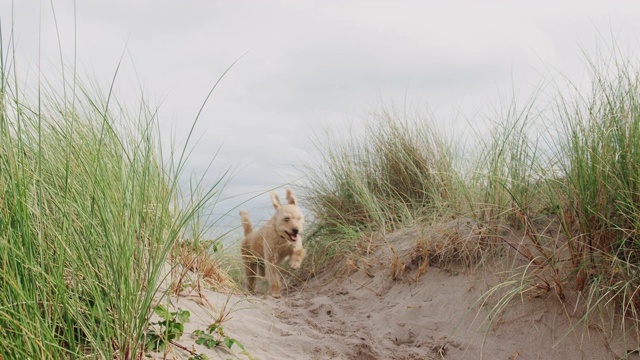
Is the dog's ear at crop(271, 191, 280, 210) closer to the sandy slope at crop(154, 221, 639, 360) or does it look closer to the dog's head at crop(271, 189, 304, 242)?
the dog's head at crop(271, 189, 304, 242)

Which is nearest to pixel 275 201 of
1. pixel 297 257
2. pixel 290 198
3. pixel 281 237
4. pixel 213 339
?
pixel 290 198

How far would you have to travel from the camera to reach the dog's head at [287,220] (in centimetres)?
628

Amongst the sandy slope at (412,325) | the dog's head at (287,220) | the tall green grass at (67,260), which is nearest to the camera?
the tall green grass at (67,260)

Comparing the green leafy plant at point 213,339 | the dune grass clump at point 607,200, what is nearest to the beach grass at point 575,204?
the dune grass clump at point 607,200

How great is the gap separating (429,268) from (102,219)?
321 cm

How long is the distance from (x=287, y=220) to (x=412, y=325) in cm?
218

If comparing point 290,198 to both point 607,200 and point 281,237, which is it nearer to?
point 281,237

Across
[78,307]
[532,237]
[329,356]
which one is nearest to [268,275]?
[329,356]

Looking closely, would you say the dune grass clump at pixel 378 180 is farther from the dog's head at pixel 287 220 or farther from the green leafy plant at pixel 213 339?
the green leafy plant at pixel 213 339

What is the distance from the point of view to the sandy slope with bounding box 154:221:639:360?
3916mm

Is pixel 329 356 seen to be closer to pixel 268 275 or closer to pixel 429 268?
pixel 429 268

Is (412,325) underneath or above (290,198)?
underneath

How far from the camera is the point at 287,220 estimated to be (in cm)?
632

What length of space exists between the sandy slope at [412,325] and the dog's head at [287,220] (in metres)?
1.03
